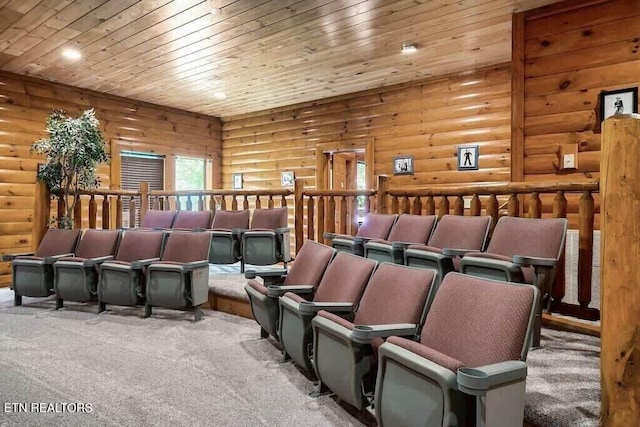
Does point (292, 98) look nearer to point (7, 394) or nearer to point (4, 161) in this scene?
point (4, 161)

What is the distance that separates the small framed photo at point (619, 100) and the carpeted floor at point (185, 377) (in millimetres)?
1862

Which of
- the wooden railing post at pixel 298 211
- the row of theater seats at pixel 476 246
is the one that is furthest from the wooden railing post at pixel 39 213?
the row of theater seats at pixel 476 246

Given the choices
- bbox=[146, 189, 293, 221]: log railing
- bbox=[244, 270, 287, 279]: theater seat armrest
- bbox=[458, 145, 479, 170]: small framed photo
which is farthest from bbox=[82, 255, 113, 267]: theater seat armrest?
bbox=[458, 145, 479, 170]: small framed photo

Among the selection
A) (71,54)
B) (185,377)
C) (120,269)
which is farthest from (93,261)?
(71,54)

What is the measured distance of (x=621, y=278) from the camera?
1.52 metres

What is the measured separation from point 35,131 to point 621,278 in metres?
6.63

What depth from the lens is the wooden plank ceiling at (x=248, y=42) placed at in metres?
3.70

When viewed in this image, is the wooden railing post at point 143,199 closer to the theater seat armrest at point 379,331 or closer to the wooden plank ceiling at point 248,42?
the wooden plank ceiling at point 248,42

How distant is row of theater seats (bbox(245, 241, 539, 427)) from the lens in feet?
4.37

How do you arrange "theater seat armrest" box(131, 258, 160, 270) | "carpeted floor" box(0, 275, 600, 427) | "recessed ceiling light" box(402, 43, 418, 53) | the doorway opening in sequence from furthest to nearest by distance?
1. the doorway opening
2. "recessed ceiling light" box(402, 43, 418, 53)
3. "theater seat armrest" box(131, 258, 160, 270)
4. "carpeted floor" box(0, 275, 600, 427)

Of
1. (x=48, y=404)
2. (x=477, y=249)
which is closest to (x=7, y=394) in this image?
(x=48, y=404)

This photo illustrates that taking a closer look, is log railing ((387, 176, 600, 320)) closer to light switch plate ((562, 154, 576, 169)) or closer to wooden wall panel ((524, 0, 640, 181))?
light switch plate ((562, 154, 576, 169))

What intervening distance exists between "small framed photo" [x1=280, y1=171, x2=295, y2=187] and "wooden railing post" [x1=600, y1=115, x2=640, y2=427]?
6.01m

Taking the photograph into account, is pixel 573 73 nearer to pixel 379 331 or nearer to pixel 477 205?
pixel 477 205
